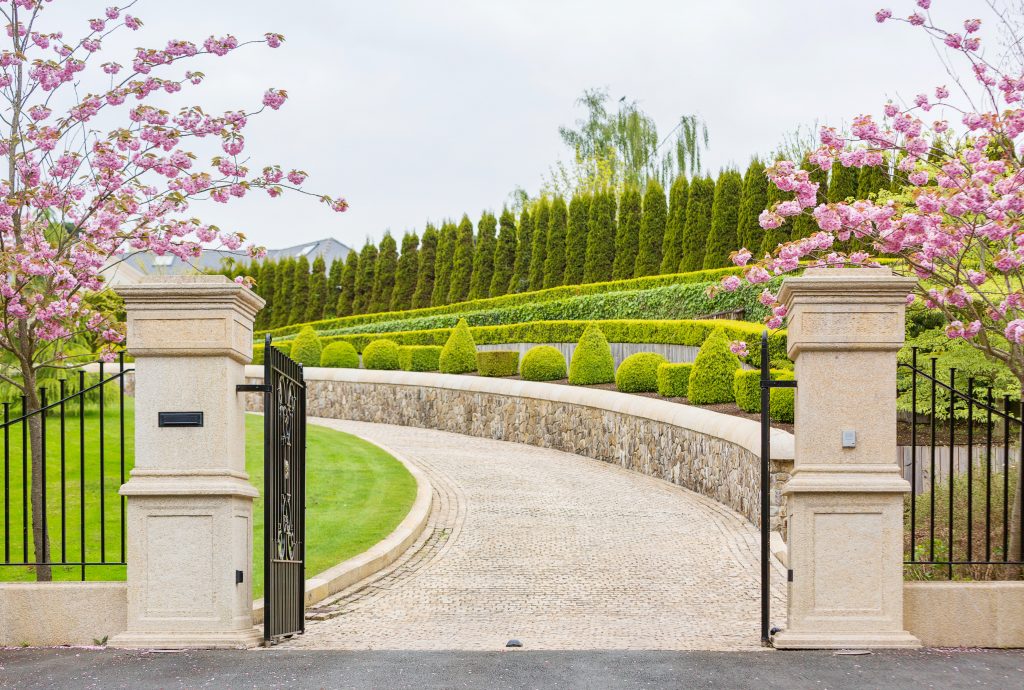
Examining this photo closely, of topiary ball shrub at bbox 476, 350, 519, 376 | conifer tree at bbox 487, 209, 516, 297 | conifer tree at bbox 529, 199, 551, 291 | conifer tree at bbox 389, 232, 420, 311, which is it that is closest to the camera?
topiary ball shrub at bbox 476, 350, 519, 376

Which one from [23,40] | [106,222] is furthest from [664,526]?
[23,40]

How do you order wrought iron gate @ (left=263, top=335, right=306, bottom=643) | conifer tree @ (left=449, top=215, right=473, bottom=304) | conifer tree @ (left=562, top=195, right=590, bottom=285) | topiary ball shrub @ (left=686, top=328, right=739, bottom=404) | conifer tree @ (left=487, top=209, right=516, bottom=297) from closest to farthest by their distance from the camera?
wrought iron gate @ (left=263, top=335, right=306, bottom=643) → topiary ball shrub @ (left=686, top=328, right=739, bottom=404) → conifer tree @ (left=562, top=195, right=590, bottom=285) → conifer tree @ (left=487, top=209, right=516, bottom=297) → conifer tree @ (left=449, top=215, right=473, bottom=304)

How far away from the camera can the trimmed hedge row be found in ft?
82.2

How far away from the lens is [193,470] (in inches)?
234

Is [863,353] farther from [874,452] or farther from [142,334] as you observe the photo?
[142,334]

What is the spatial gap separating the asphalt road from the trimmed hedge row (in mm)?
16083

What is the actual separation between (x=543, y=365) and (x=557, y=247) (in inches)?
448

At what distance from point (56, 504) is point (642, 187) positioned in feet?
110

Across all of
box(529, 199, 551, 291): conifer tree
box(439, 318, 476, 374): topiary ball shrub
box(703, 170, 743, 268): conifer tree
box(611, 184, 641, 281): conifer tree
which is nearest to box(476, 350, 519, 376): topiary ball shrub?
box(439, 318, 476, 374): topiary ball shrub

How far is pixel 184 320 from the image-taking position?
5.99m

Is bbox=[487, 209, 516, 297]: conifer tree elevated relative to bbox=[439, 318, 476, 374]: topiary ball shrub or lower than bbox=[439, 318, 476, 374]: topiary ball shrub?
elevated

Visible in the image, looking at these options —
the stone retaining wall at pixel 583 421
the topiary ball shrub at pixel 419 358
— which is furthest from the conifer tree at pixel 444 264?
the topiary ball shrub at pixel 419 358

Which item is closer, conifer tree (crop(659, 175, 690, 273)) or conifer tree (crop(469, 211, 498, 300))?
conifer tree (crop(659, 175, 690, 273))

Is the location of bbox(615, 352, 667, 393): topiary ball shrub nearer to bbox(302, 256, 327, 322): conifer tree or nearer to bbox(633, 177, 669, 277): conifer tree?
bbox(633, 177, 669, 277): conifer tree
